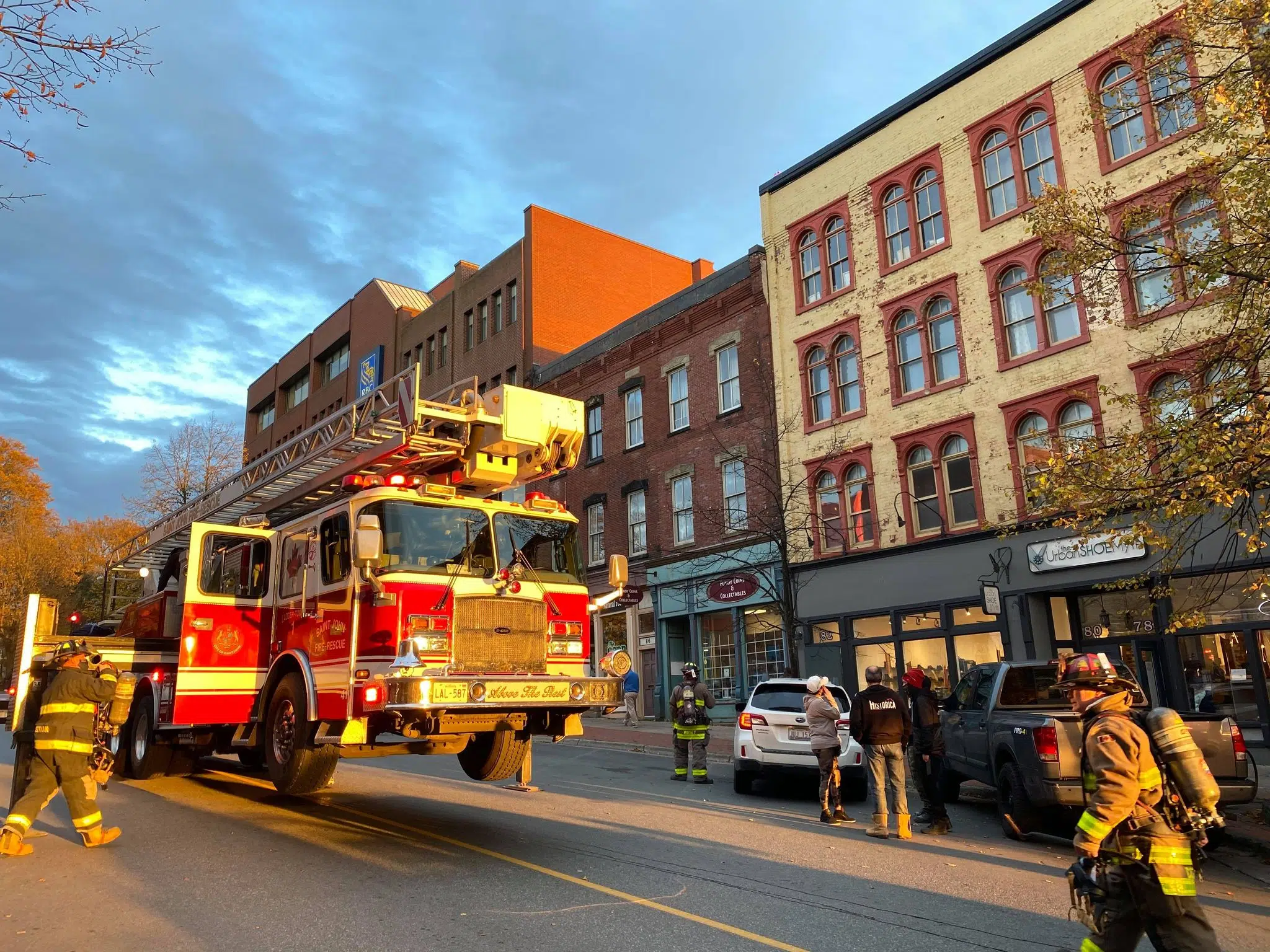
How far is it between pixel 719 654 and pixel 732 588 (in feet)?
6.85

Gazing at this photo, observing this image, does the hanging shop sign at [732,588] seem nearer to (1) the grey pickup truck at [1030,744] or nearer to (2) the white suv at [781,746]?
(2) the white suv at [781,746]

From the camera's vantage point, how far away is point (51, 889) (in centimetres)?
655

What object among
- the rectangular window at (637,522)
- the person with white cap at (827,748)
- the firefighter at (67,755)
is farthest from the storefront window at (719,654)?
the firefighter at (67,755)

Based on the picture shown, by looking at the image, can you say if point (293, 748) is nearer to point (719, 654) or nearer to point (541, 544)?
point (541, 544)

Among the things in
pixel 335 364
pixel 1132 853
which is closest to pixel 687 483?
pixel 1132 853

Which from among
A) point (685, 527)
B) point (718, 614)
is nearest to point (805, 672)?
point (718, 614)

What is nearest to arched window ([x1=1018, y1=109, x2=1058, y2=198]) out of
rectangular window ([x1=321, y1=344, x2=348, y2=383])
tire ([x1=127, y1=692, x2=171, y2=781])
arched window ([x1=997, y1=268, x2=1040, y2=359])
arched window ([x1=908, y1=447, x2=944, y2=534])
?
arched window ([x1=997, y1=268, x2=1040, y2=359])

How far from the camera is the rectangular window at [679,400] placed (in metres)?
27.5

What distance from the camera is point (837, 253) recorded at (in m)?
24.5

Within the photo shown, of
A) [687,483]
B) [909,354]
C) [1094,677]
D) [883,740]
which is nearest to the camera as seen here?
[1094,677]

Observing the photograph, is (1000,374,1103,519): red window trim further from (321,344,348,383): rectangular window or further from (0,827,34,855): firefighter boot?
(321,344,348,383): rectangular window

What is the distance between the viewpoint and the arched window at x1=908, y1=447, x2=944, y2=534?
830 inches

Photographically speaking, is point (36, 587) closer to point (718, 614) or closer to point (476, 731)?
point (718, 614)

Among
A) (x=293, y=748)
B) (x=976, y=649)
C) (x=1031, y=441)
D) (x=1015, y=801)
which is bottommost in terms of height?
(x=1015, y=801)
